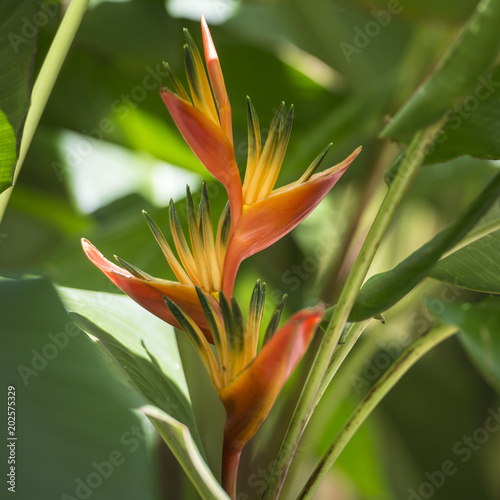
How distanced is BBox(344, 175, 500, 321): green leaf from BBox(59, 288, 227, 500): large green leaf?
0.11m

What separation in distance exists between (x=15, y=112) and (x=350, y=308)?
23cm

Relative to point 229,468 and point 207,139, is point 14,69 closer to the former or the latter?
point 207,139

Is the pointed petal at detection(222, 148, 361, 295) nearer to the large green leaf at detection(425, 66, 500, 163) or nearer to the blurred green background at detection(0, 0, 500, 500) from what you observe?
the large green leaf at detection(425, 66, 500, 163)

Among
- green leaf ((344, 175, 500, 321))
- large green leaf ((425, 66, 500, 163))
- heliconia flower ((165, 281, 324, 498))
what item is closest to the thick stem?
heliconia flower ((165, 281, 324, 498))

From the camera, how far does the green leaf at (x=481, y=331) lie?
31 centimetres

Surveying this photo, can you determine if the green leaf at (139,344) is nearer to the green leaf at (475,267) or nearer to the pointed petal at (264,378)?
the pointed petal at (264,378)

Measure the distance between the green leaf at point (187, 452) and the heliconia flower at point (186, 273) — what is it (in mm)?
64

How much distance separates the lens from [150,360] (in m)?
0.38

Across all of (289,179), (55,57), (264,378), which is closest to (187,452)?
(264,378)

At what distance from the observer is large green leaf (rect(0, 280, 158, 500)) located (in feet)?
0.89

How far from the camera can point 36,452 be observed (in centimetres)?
28

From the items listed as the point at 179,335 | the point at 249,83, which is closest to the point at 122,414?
the point at 179,335

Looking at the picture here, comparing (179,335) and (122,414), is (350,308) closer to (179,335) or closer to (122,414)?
(122,414)

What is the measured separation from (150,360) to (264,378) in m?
0.12
